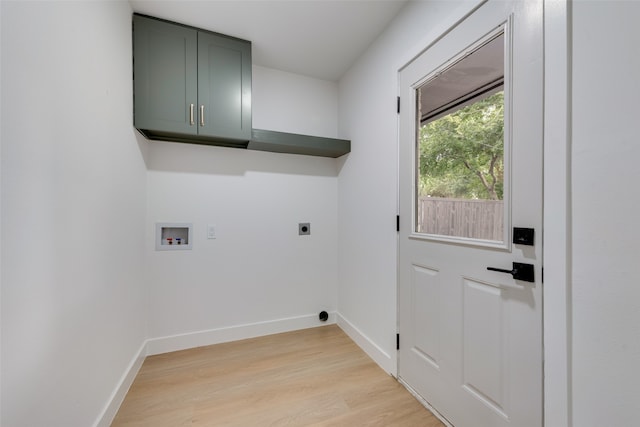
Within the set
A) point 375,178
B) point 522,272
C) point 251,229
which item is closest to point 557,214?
point 522,272

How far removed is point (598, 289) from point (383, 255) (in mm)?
1187

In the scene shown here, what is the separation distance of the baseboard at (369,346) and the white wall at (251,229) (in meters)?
0.26

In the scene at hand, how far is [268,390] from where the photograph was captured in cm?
166

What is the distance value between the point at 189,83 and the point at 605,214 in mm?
2478

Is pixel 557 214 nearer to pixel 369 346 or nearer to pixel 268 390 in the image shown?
pixel 369 346

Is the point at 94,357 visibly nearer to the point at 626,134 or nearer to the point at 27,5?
the point at 27,5

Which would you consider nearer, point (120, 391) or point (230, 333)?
point (120, 391)

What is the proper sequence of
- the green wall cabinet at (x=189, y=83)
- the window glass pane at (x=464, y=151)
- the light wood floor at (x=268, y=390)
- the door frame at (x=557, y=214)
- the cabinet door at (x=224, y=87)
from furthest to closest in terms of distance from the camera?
the cabinet door at (x=224, y=87) < the green wall cabinet at (x=189, y=83) < the light wood floor at (x=268, y=390) < the window glass pane at (x=464, y=151) < the door frame at (x=557, y=214)

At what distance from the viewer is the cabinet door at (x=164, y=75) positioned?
69.6 inches

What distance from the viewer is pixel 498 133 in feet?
3.84

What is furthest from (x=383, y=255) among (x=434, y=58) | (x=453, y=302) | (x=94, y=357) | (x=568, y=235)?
(x=94, y=357)

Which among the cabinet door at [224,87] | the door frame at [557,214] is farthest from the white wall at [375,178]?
the cabinet door at [224,87]

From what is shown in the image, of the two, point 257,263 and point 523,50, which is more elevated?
point 523,50

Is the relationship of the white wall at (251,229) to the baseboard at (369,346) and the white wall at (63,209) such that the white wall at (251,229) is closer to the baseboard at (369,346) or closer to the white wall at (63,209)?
the baseboard at (369,346)
